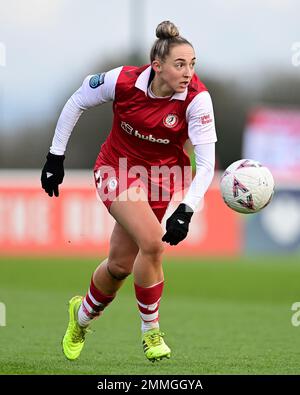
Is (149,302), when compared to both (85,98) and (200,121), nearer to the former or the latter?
(200,121)

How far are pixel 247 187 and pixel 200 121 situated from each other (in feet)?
1.78

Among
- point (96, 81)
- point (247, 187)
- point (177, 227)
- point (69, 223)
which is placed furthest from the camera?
point (69, 223)

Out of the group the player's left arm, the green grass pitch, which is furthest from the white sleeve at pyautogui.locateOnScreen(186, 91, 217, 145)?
the green grass pitch

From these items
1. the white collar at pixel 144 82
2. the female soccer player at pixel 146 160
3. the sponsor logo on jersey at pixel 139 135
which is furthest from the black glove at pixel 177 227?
the white collar at pixel 144 82

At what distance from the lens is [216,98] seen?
45.9 metres

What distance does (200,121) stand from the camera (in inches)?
261

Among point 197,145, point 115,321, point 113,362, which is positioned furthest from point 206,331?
point 197,145

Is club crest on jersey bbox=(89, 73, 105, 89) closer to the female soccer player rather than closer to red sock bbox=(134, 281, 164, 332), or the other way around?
the female soccer player

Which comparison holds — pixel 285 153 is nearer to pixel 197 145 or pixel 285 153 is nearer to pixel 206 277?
pixel 206 277

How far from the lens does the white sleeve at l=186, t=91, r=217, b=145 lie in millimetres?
6633

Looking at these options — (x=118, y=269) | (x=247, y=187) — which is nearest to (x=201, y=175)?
(x=247, y=187)

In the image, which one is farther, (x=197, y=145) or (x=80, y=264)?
(x=80, y=264)

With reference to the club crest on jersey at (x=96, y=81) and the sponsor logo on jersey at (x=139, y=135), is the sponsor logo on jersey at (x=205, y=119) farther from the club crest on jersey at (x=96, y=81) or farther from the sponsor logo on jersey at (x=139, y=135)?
the club crest on jersey at (x=96, y=81)
